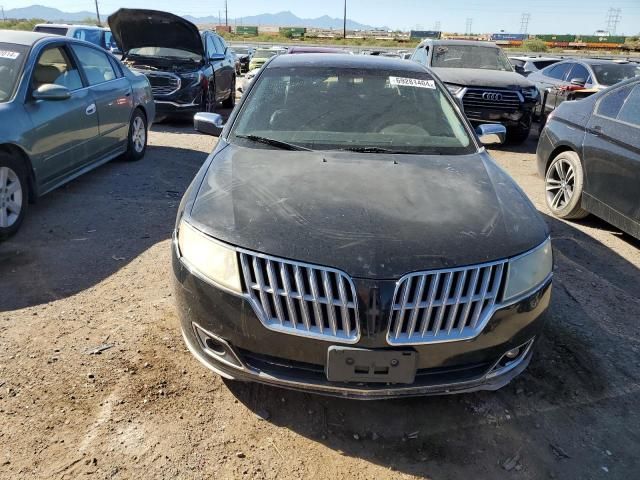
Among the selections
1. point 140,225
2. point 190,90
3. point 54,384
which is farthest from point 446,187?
point 190,90

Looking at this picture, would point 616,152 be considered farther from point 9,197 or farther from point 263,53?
point 263,53

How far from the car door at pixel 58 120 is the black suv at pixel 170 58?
3.84 m

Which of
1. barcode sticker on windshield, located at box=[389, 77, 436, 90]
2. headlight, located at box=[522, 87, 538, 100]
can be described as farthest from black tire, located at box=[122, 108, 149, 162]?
headlight, located at box=[522, 87, 538, 100]

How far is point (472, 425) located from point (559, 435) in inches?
16.2

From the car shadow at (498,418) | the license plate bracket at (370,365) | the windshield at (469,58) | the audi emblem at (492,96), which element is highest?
the windshield at (469,58)

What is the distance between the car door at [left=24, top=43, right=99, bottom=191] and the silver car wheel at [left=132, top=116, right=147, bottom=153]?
1.29 m

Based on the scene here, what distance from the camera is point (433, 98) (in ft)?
12.6

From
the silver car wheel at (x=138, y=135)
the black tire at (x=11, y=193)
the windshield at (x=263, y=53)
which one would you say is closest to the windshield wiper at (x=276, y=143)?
the black tire at (x=11, y=193)

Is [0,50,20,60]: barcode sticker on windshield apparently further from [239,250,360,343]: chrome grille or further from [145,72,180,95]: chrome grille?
[145,72,180,95]: chrome grille

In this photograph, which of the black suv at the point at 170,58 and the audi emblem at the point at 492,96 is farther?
the black suv at the point at 170,58

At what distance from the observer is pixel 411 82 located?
3912 mm

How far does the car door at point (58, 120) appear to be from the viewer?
4.73 m

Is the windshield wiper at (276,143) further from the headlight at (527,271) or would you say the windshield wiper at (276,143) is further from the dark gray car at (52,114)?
the dark gray car at (52,114)

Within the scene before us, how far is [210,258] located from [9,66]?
3848 millimetres
